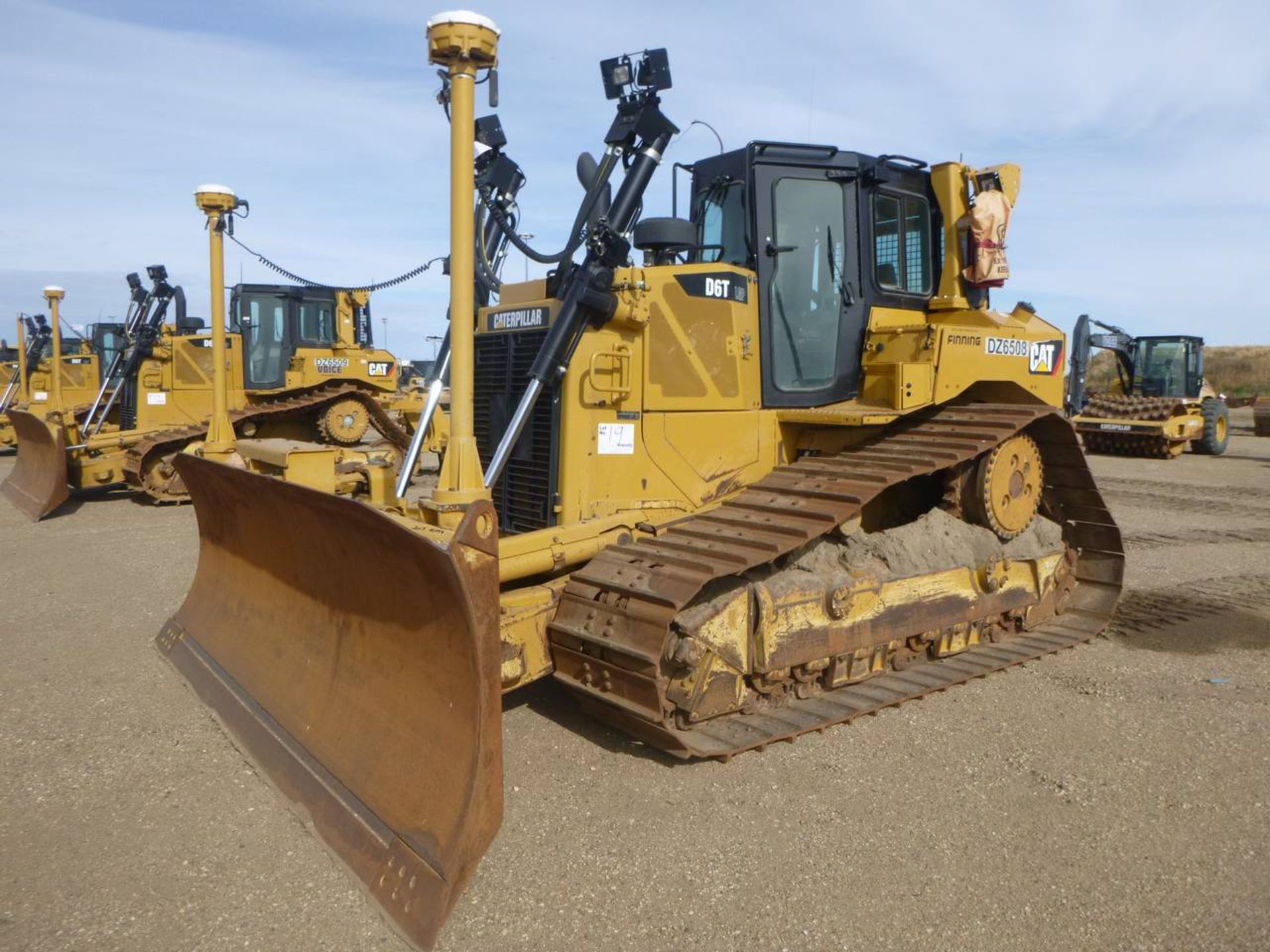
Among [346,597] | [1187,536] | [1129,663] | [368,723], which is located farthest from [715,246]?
[1187,536]

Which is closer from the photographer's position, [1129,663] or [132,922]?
[132,922]

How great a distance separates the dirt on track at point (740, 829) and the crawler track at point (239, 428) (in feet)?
24.2

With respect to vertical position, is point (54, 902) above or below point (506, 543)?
below

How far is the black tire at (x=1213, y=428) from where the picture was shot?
69.8 feet

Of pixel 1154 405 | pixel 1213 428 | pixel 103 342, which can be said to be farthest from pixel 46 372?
pixel 1213 428

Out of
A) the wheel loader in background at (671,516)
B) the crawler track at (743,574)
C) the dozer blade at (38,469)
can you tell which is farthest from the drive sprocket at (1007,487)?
the dozer blade at (38,469)

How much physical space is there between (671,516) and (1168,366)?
21.6 meters

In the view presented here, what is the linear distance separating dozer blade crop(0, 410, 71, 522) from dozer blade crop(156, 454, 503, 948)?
7.90 m

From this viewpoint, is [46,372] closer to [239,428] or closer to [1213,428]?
[239,428]

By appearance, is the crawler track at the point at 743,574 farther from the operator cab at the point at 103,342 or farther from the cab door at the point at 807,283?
the operator cab at the point at 103,342

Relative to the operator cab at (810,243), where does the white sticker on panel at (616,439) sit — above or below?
below

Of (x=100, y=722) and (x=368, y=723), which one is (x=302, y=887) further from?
(x=100, y=722)

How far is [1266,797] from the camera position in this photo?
402 cm

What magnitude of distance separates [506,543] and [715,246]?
7.58 feet
